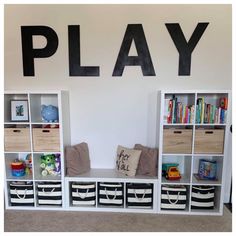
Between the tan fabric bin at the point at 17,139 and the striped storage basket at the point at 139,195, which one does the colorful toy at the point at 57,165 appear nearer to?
the tan fabric bin at the point at 17,139

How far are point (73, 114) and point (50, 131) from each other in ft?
1.24

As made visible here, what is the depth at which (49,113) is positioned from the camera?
2.36 meters

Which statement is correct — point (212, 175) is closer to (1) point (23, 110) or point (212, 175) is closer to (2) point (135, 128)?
(2) point (135, 128)

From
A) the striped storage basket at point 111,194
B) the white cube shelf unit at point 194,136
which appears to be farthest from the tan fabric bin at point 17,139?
the white cube shelf unit at point 194,136

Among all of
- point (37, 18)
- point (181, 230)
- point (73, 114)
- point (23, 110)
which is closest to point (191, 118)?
point (181, 230)

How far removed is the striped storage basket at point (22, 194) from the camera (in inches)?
95.7

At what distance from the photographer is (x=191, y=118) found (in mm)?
2219

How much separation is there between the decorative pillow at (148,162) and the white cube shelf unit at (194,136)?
0.28ft

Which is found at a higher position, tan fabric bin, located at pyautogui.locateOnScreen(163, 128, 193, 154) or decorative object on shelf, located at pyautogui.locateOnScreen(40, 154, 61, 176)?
tan fabric bin, located at pyautogui.locateOnScreen(163, 128, 193, 154)

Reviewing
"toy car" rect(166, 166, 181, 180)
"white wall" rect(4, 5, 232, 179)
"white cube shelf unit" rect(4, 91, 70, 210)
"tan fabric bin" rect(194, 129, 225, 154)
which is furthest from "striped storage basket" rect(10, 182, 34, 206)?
"tan fabric bin" rect(194, 129, 225, 154)

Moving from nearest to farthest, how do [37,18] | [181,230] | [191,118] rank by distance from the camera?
[181,230]
[191,118]
[37,18]

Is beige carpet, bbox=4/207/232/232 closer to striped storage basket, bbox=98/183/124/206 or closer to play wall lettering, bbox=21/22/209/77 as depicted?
striped storage basket, bbox=98/183/124/206

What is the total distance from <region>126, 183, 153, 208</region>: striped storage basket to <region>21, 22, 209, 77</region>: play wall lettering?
1.27 metres

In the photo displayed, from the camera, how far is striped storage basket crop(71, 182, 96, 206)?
2389 millimetres
